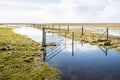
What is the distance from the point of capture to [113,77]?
1848cm

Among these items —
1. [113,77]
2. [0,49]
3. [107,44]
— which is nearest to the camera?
[113,77]

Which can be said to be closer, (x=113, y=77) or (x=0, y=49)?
(x=113, y=77)

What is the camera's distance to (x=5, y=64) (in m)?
22.0

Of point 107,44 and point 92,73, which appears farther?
point 107,44

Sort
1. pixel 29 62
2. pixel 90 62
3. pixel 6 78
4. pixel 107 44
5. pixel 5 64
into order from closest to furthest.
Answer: pixel 6 78, pixel 5 64, pixel 29 62, pixel 90 62, pixel 107 44

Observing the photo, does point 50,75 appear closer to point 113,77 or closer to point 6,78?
point 6,78

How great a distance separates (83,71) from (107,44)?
833 inches

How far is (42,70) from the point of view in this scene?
1997 cm

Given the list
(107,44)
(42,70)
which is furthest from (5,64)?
(107,44)

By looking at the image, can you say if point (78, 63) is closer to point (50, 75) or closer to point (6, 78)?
point (50, 75)

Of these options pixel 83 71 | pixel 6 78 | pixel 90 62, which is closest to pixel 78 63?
pixel 90 62

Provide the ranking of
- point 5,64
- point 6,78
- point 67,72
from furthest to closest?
1. point 5,64
2. point 67,72
3. point 6,78

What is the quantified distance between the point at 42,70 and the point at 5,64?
13.9 ft

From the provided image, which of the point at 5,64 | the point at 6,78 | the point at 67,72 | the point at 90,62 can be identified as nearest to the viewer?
the point at 6,78
